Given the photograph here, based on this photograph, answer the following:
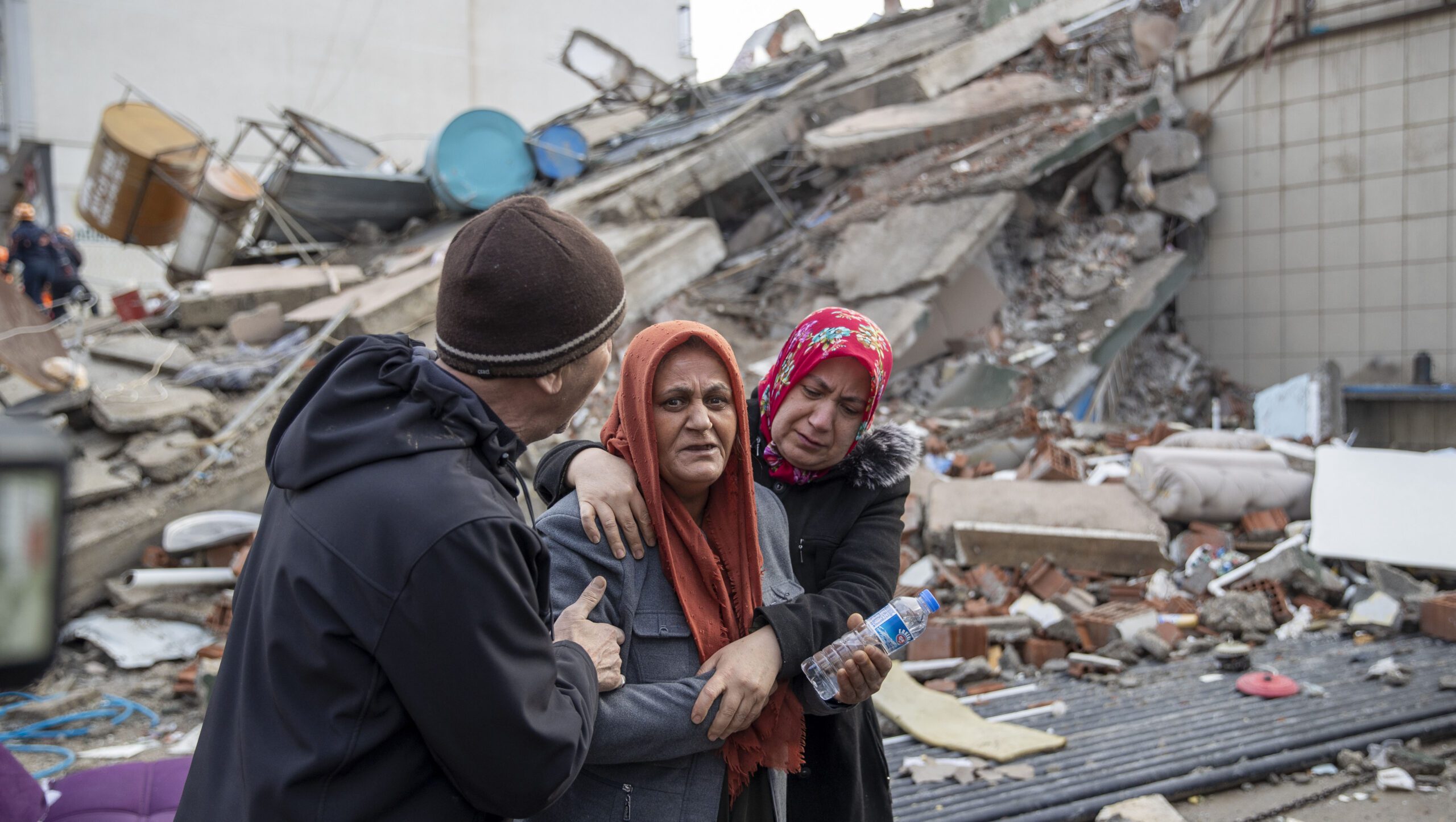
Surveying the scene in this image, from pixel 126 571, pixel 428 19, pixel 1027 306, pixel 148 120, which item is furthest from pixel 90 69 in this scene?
pixel 1027 306

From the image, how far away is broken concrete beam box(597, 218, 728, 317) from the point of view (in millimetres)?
7785

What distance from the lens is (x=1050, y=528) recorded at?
18.5ft

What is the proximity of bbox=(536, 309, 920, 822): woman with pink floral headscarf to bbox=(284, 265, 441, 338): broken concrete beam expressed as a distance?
4.82 m

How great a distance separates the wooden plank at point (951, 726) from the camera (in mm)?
3627

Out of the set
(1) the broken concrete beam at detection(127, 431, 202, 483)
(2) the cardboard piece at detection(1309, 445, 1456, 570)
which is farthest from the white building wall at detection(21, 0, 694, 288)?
(2) the cardboard piece at detection(1309, 445, 1456, 570)

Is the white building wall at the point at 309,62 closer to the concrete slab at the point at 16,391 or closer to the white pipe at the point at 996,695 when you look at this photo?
the concrete slab at the point at 16,391

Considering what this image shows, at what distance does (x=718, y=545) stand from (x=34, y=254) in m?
13.3

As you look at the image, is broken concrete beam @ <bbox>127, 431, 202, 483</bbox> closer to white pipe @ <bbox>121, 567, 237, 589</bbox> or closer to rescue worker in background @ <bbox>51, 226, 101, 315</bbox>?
white pipe @ <bbox>121, 567, 237, 589</bbox>

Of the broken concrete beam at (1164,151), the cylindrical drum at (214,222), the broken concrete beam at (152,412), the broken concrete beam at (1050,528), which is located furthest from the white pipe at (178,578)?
the broken concrete beam at (1164,151)

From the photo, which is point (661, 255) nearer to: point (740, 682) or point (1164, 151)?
point (1164, 151)

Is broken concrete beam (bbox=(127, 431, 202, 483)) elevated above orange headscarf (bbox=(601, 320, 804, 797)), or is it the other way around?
orange headscarf (bbox=(601, 320, 804, 797))

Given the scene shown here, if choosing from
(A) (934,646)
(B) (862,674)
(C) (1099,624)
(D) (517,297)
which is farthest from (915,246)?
(D) (517,297)

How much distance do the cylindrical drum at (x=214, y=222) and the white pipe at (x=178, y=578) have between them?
5.87 meters

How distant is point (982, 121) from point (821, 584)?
8.60 meters
